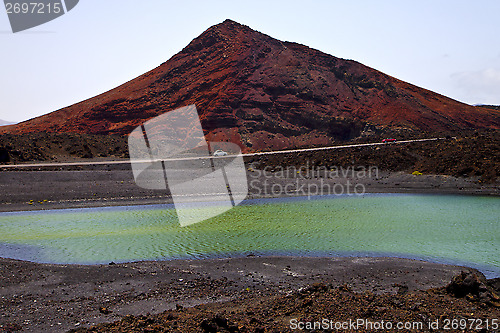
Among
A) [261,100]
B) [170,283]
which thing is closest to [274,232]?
[170,283]

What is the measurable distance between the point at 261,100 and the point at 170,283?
52.7 meters

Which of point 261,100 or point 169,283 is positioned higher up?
point 261,100

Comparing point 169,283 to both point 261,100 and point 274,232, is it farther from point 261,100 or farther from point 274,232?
point 261,100

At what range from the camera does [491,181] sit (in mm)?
24531

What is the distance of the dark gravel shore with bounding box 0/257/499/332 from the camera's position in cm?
731

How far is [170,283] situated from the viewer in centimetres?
896

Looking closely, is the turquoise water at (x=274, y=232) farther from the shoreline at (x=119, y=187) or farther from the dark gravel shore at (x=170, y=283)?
the shoreline at (x=119, y=187)

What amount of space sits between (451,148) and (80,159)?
36.4 meters

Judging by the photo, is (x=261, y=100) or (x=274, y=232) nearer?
(x=274, y=232)

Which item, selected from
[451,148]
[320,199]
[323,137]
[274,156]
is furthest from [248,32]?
[320,199]

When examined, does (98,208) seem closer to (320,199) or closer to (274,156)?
(320,199)

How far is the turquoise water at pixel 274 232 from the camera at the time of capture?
38.8 feet

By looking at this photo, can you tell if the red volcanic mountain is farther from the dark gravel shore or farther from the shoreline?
the dark gravel shore

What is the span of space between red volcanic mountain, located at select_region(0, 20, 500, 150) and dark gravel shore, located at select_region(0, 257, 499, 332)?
42.4m
